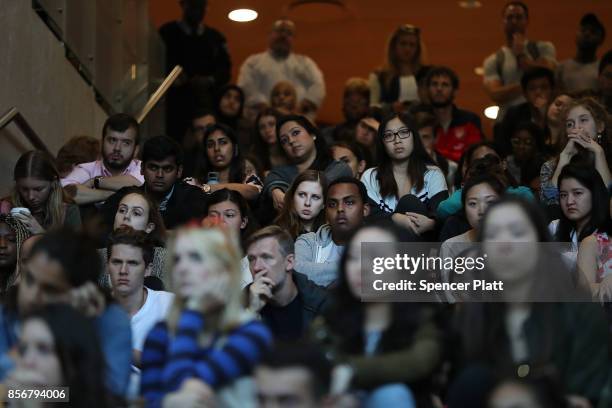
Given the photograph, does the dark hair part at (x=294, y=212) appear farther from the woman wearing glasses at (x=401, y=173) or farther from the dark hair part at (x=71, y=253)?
the dark hair part at (x=71, y=253)

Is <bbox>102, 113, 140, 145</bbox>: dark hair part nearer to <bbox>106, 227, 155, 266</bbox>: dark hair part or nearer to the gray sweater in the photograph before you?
the gray sweater

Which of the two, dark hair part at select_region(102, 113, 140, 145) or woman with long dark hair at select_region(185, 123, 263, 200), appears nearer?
dark hair part at select_region(102, 113, 140, 145)

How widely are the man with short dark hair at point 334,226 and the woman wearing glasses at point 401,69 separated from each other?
351cm

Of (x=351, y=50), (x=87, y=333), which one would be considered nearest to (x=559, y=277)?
(x=87, y=333)

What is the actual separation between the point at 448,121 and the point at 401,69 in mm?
887

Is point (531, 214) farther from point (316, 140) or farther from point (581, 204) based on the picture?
point (316, 140)

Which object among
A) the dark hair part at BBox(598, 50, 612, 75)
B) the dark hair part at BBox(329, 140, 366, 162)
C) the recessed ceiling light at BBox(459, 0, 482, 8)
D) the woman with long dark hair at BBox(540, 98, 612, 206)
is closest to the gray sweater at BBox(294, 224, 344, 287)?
the woman with long dark hair at BBox(540, 98, 612, 206)

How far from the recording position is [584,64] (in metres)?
9.61

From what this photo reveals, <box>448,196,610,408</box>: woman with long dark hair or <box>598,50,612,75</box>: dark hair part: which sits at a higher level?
<box>598,50,612,75</box>: dark hair part

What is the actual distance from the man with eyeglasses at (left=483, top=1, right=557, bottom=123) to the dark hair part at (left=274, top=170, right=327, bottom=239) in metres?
3.65

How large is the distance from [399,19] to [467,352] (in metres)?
9.78

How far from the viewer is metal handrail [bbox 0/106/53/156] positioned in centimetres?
693

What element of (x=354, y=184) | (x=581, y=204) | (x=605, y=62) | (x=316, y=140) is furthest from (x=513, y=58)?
(x=581, y=204)

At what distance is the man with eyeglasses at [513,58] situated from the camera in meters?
9.71
